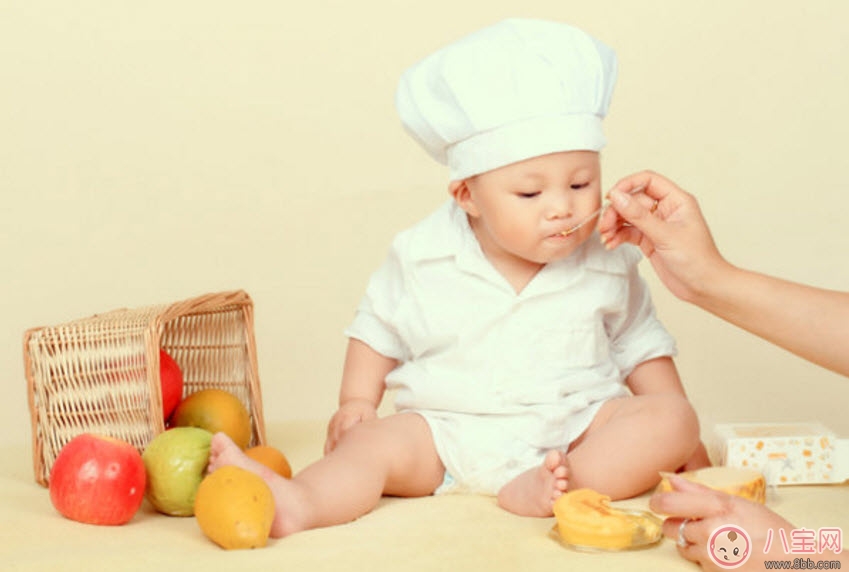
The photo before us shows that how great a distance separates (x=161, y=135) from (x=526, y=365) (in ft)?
4.93

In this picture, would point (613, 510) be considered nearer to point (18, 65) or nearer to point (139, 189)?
point (139, 189)

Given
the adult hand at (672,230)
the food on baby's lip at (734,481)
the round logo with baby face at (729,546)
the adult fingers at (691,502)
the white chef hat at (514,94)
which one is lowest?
the food on baby's lip at (734,481)

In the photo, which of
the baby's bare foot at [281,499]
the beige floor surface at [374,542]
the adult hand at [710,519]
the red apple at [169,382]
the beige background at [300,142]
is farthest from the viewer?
the beige background at [300,142]

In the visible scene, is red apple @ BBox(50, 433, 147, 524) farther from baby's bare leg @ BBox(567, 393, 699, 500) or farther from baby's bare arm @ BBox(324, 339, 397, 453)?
baby's bare leg @ BBox(567, 393, 699, 500)

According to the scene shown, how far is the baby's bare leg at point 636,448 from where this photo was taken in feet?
6.27

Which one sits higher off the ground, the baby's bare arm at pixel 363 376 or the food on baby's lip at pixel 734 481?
the baby's bare arm at pixel 363 376

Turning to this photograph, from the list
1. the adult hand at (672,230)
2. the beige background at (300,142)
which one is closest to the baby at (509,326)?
the adult hand at (672,230)

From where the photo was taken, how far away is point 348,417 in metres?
2.14

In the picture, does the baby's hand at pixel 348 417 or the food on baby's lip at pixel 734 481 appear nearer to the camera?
the food on baby's lip at pixel 734 481

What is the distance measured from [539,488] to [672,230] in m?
0.40

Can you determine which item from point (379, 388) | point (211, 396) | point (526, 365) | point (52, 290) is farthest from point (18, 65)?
point (526, 365)

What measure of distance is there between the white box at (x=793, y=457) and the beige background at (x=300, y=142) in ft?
3.41

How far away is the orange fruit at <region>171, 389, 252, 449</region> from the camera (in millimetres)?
2316

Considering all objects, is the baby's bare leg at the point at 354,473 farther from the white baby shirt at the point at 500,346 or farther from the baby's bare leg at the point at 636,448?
the baby's bare leg at the point at 636,448
